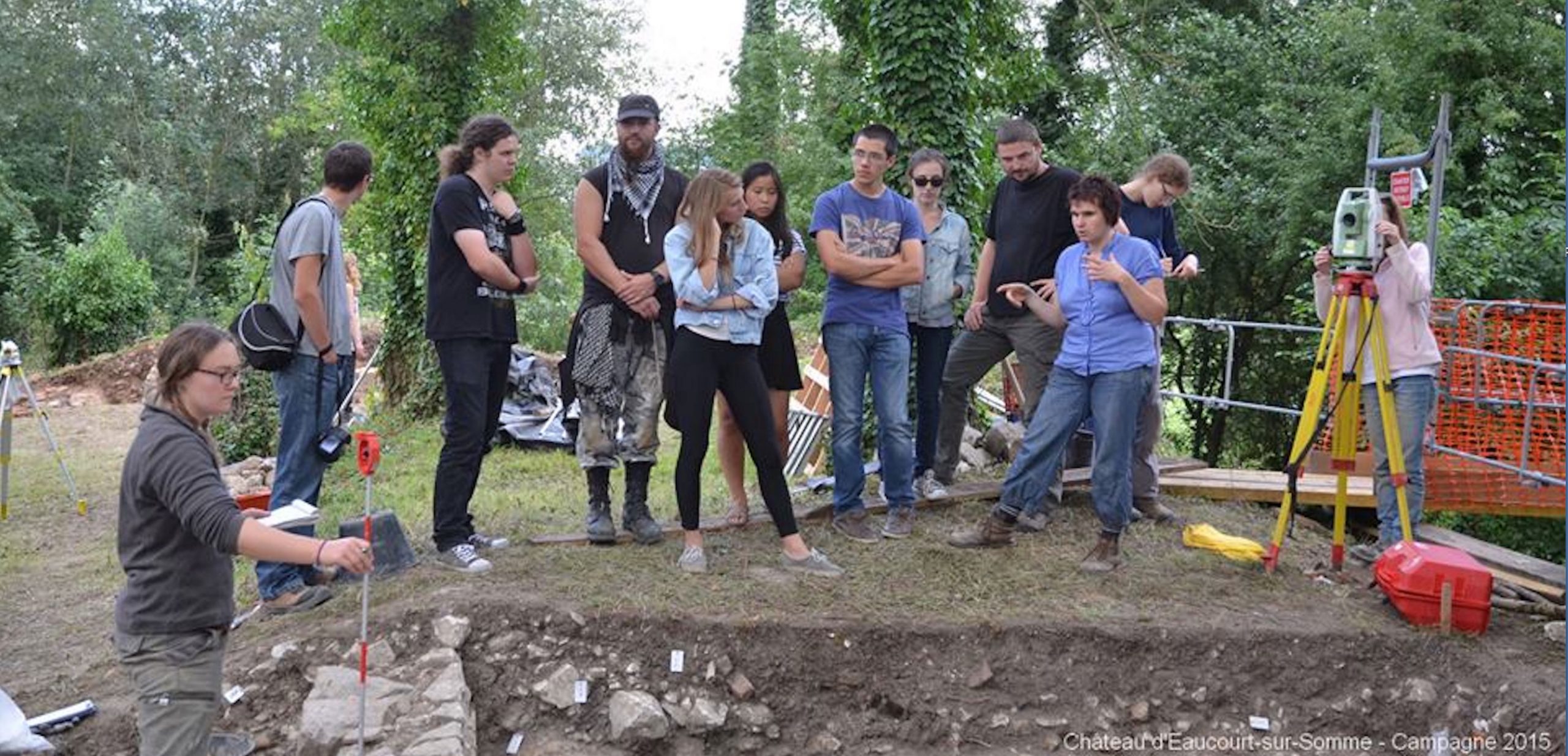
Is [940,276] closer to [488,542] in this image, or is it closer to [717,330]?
[717,330]

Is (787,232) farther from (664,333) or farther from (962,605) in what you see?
(962,605)

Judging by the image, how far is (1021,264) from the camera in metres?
6.28

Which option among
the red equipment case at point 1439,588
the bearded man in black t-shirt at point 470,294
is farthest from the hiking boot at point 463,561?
the red equipment case at point 1439,588

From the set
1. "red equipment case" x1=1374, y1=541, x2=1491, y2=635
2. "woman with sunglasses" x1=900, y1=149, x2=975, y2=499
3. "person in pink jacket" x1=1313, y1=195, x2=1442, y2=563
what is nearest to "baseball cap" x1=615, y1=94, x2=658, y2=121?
"woman with sunglasses" x1=900, y1=149, x2=975, y2=499

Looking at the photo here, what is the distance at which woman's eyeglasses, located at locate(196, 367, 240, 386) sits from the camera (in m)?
3.32

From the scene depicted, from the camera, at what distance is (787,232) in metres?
6.04

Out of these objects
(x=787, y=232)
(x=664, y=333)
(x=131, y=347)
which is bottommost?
(x=131, y=347)

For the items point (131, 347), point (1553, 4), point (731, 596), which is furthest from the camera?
point (131, 347)

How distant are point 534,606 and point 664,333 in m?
1.43

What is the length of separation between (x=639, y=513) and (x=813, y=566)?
3.03 feet

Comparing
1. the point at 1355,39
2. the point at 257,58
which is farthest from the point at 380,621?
the point at 257,58

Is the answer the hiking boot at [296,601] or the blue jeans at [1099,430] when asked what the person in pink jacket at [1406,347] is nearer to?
the blue jeans at [1099,430]

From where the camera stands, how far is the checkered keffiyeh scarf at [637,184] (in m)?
5.60

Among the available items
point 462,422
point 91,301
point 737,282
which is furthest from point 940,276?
point 91,301
